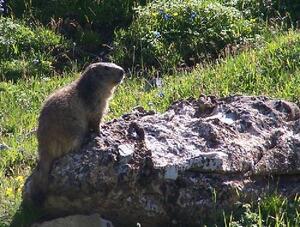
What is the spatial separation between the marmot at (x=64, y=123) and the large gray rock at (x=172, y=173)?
0.10 metres

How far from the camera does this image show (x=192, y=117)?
6820mm

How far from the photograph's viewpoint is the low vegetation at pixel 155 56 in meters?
8.60

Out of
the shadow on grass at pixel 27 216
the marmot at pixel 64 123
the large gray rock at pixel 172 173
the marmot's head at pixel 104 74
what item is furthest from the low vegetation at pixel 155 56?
the marmot's head at pixel 104 74

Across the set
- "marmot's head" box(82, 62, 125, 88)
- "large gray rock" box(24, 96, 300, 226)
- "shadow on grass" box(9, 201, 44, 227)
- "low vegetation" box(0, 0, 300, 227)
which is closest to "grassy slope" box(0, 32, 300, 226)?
"low vegetation" box(0, 0, 300, 227)

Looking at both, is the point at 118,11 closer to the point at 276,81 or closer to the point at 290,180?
the point at 276,81

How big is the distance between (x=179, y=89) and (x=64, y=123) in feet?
9.09

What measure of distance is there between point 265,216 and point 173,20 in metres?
5.91

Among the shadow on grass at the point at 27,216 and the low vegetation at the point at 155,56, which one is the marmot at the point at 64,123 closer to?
the shadow on grass at the point at 27,216

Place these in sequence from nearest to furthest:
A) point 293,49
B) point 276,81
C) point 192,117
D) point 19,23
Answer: point 192,117 < point 276,81 < point 293,49 < point 19,23

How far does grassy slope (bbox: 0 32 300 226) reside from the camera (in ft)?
26.0

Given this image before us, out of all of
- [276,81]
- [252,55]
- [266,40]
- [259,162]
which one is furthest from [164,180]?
[266,40]

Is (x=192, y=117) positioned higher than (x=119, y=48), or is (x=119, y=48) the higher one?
(x=192, y=117)

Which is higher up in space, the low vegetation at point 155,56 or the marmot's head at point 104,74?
the marmot's head at point 104,74

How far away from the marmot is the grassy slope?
111 centimetres
